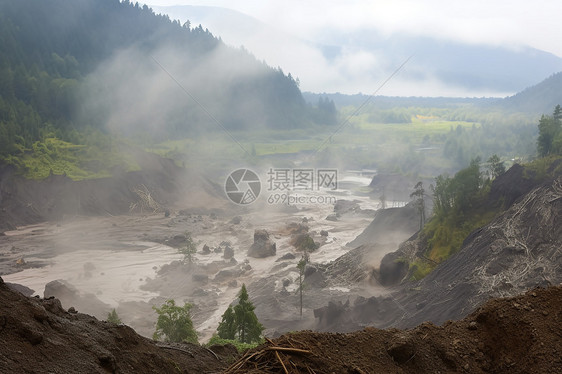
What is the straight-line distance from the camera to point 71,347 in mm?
7875

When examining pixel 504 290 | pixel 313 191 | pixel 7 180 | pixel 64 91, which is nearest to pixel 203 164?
pixel 313 191

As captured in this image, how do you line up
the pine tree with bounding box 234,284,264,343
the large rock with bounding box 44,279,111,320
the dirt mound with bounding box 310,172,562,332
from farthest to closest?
the large rock with bounding box 44,279,111,320, the dirt mound with bounding box 310,172,562,332, the pine tree with bounding box 234,284,264,343

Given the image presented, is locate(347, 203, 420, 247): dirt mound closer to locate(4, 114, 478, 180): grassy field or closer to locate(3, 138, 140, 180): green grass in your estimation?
locate(3, 138, 140, 180): green grass

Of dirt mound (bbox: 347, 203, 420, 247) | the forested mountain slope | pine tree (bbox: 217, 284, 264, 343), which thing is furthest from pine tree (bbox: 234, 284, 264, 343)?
the forested mountain slope

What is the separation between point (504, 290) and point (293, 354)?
82.1 ft

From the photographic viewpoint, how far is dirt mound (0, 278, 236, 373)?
7031 millimetres

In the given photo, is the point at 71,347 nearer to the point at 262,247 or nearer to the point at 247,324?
the point at 247,324

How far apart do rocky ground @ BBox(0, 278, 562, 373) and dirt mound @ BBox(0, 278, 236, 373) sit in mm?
15

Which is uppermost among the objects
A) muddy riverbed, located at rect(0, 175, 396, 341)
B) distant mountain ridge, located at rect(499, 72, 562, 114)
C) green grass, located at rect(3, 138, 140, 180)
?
distant mountain ridge, located at rect(499, 72, 562, 114)

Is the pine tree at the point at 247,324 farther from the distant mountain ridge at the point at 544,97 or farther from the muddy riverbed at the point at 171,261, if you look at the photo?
the distant mountain ridge at the point at 544,97

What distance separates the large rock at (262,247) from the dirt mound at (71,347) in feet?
154

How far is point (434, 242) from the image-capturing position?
42.3 m

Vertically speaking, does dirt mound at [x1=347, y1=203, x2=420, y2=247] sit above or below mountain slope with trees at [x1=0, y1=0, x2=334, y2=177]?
below

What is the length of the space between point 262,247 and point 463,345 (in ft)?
165
